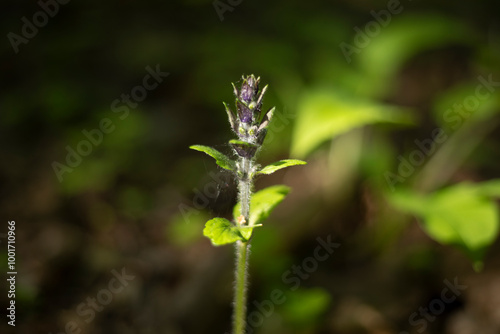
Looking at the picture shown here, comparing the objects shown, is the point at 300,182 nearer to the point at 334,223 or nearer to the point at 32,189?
the point at 334,223

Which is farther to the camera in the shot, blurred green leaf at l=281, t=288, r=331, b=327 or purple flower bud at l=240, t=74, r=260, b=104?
blurred green leaf at l=281, t=288, r=331, b=327

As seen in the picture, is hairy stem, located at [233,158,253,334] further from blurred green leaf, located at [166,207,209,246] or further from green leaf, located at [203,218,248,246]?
blurred green leaf, located at [166,207,209,246]

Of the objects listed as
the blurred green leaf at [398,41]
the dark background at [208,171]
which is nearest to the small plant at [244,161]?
the dark background at [208,171]

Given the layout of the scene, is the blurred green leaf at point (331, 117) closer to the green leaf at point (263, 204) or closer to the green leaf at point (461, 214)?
the green leaf at point (461, 214)

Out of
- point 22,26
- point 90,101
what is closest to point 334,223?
point 90,101

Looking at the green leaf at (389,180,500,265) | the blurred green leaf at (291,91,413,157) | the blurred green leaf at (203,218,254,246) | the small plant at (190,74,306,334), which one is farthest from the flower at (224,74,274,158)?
the green leaf at (389,180,500,265)
